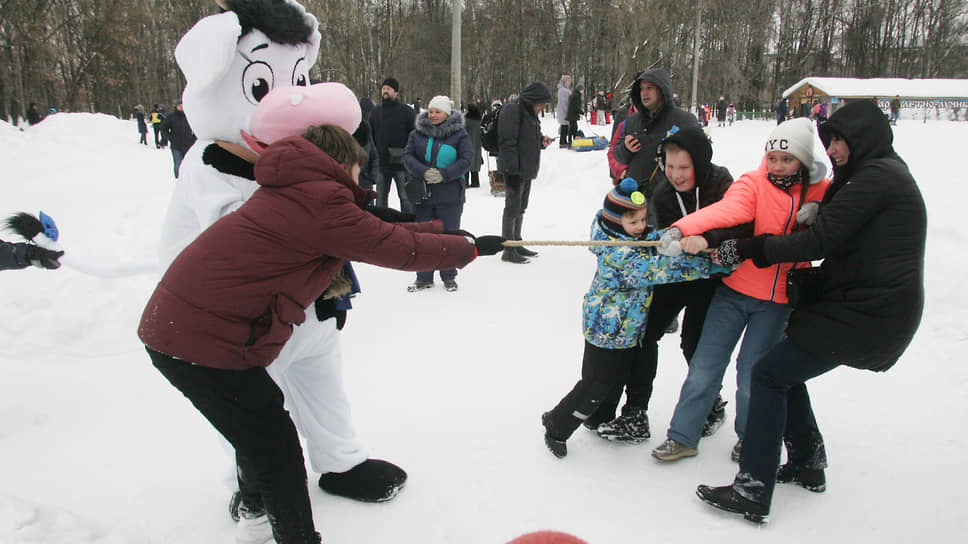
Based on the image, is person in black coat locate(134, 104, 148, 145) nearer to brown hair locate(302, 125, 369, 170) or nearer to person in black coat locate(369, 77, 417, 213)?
person in black coat locate(369, 77, 417, 213)

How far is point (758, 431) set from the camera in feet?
7.92

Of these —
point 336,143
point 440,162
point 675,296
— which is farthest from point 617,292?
point 440,162

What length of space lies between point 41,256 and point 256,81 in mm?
1581

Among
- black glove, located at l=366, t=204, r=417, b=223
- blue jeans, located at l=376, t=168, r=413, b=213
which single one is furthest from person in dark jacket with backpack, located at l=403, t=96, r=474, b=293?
black glove, located at l=366, t=204, r=417, b=223

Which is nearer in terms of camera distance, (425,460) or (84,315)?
(425,460)

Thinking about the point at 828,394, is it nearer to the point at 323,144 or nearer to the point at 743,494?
the point at 743,494

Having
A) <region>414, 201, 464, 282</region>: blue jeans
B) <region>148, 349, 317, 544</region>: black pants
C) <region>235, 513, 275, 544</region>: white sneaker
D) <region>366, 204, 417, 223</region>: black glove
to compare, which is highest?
<region>366, 204, 417, 223</region>: black glove

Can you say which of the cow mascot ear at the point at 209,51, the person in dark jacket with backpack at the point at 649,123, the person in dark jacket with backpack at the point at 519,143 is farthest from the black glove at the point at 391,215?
the person in dark jacket with backpack at the point at 519,143

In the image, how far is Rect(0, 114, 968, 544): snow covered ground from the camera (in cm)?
243

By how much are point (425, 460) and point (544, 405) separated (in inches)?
33.9

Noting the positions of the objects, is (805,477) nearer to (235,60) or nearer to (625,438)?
(625,438)

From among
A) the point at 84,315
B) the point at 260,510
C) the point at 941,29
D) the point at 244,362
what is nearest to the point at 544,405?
the point at 260,510

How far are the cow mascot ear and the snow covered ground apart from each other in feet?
6.09

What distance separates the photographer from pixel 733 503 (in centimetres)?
242
